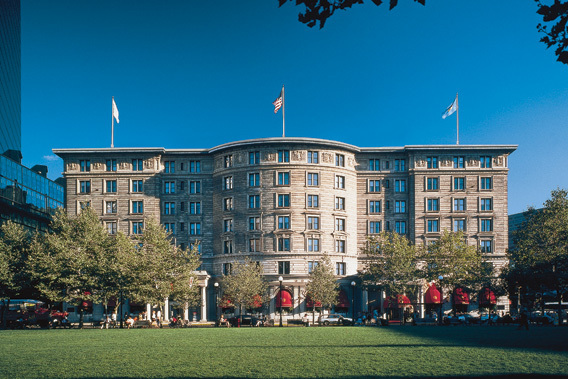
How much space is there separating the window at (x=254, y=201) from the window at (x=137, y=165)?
16714mm

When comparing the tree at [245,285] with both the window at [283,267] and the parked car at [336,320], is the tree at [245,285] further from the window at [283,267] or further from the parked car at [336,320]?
the parked car at [336,320]

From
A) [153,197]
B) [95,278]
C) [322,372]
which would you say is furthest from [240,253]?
[322,372]

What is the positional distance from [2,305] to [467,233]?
194 feet

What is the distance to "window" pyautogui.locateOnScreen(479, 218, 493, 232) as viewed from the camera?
84.0 metres

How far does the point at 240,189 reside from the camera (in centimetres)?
8256

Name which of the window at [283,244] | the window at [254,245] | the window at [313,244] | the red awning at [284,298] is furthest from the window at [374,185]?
the red awning at [284,298]

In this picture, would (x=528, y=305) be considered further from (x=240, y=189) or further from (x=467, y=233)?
(x=240, y=189)

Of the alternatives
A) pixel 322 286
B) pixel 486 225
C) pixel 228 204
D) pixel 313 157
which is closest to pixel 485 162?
pixel 486 225

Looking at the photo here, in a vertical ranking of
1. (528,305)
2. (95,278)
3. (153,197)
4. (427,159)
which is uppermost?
(427,159)

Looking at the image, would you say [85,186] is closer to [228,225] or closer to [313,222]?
[228,225]

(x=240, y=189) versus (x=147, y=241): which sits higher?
(x=240, y=189)

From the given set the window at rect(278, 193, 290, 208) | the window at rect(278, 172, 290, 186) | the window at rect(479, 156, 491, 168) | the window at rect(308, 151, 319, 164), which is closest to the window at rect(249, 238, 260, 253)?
the window at rect(278, 193, 290, 208)

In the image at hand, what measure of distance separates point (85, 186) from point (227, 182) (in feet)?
66.7

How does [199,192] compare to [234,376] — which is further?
[199,192]
